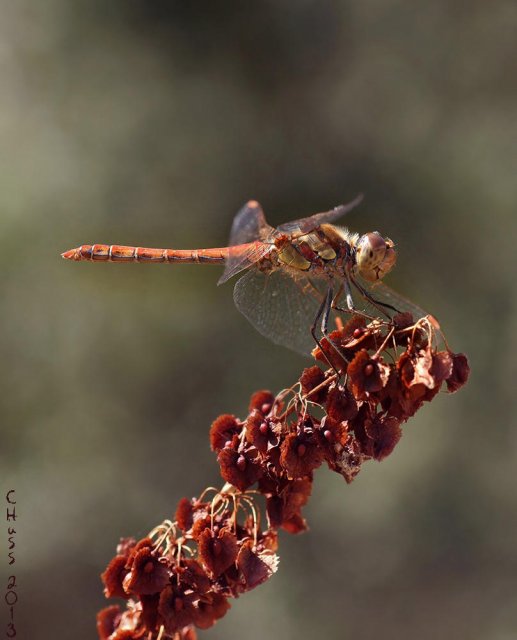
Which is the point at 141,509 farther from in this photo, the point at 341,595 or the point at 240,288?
the point at 240,288

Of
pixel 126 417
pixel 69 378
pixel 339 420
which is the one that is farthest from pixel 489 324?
pixel 339 420

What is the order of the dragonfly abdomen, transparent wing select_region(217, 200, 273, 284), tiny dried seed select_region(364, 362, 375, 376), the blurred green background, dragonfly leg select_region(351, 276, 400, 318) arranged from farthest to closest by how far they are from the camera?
the blurred green background → the dragonfly abdomen → transparent wing select_region(217, 200, 273, 284) → dragonfly leg select_region(351, 276, 400, 318) → tiny dried seed select_region(364, 362, 375, 376)

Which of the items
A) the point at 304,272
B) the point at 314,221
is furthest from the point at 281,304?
the point at 314,221

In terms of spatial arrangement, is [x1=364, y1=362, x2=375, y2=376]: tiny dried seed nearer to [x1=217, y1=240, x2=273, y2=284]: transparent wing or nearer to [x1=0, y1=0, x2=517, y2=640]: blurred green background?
[x1=217, y1=240, x2=273, y2=284]: transparent wing

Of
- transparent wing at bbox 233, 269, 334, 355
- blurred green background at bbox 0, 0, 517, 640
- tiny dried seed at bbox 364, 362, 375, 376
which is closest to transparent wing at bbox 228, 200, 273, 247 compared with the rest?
transparent wing at bbox 233, 269, 334, 355

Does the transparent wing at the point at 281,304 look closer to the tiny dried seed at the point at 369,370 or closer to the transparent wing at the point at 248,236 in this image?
the transparent wing at the point at 248,236

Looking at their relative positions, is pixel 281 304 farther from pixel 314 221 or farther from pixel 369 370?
pixel 369 370
